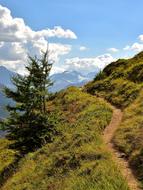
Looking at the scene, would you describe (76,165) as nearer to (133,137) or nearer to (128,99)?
(133,137)

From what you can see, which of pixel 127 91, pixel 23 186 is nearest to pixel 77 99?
pixel 127 91

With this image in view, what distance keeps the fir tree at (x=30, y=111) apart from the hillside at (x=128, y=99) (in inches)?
309

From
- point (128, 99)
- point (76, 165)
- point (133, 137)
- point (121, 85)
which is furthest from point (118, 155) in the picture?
point (121, 85)

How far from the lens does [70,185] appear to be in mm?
19906

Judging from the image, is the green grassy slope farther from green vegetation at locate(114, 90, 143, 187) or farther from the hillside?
the hillside

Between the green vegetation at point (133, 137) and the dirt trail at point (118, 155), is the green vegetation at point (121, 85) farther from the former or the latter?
the green vegetation at point (133, 137)

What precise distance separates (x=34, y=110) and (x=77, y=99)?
15.0 m

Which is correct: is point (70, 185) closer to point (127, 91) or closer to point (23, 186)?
point (23, 186)

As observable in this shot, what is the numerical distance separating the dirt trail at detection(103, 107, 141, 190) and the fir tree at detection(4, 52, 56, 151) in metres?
6.15

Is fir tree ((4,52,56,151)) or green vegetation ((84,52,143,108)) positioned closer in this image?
fir tree ((4,52,56,151))

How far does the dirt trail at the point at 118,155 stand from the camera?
1856 cm

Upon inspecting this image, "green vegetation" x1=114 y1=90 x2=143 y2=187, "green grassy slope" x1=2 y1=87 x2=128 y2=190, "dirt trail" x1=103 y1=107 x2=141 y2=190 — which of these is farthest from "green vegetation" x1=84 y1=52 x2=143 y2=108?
"green vegetation" x1=114 y1=90 x2=143 y2=187

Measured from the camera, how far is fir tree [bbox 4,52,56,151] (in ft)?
117

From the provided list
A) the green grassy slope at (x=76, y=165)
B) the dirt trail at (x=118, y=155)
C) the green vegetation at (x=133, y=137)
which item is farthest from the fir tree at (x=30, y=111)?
the green vegetation at (x=133, y=137)
